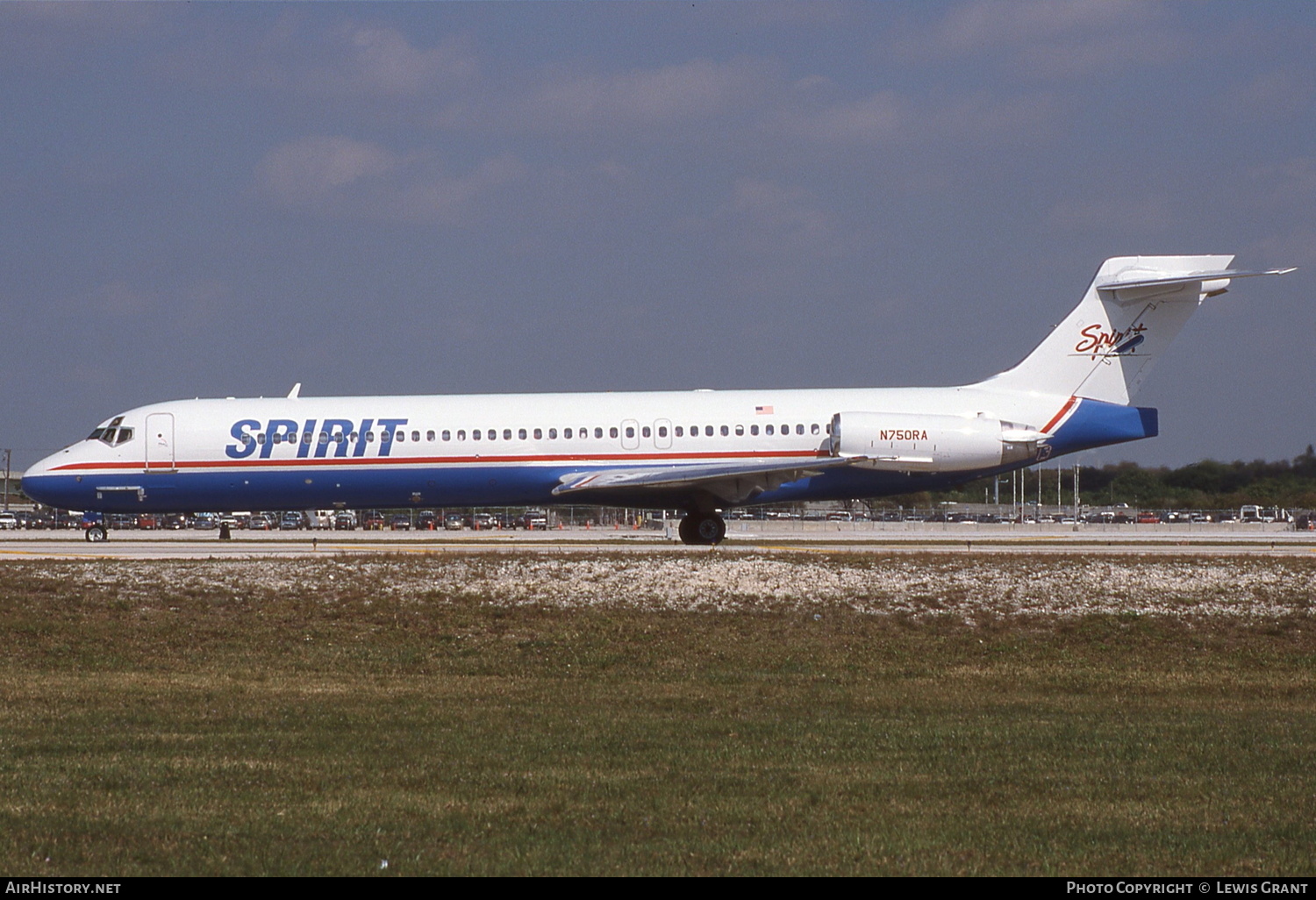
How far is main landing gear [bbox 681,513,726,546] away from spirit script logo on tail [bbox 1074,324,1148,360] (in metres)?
9.72

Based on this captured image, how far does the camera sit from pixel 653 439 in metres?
31.9

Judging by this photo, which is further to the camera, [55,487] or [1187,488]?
[1187,488]

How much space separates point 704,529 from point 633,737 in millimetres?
21317

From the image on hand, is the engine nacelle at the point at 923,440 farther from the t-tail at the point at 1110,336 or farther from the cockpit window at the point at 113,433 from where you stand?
the cockpit window at the point at 113,433

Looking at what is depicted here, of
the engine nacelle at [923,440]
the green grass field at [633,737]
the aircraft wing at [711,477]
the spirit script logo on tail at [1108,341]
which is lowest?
the green grass field at [633,737]

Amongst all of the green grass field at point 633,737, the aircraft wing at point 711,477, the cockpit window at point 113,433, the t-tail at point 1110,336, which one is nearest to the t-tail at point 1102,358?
the t-tail at point 1110,336

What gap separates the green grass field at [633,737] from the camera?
7.12 meters

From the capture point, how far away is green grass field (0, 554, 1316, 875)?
7.12 meters

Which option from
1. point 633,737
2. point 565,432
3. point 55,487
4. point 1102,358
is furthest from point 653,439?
point 633,737

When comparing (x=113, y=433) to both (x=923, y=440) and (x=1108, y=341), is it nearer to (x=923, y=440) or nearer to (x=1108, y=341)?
(x=923, y=440)

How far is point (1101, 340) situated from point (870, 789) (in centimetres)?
2614

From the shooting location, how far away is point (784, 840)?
727cm

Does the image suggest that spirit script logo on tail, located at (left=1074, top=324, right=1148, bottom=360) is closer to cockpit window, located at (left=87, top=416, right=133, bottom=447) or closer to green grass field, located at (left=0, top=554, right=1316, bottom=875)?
green grass field, located at (left=0, top=554, right=1316, bottom=875)

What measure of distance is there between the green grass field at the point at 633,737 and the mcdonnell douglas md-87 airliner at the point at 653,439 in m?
12.0
